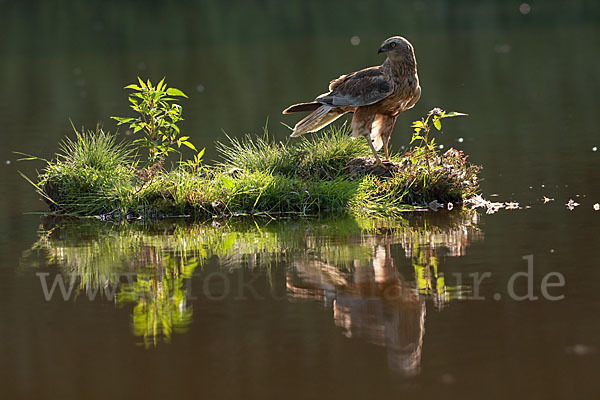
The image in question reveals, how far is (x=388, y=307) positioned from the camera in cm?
641

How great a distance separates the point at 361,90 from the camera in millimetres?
9984

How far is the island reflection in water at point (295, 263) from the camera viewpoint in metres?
6.18

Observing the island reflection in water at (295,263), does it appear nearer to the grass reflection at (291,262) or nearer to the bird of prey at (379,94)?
the grass reflection at (291,262)

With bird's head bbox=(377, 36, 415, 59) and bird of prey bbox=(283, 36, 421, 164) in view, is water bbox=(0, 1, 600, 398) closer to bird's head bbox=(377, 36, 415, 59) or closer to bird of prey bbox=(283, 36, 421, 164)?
bird of prey bbox=(283, 36, 421, 164)

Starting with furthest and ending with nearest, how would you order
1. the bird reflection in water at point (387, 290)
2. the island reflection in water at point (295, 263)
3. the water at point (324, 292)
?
1. the island reflection in water at point (295, 263)
2. the bird reflection in water at point (387, 290)
3. the water at point (324, 292)

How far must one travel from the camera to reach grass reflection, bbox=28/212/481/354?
6.21m

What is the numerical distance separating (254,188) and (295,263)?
2.12m

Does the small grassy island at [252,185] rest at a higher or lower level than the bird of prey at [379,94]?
lower


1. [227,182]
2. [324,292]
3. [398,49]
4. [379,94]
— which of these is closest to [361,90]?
[379,94]

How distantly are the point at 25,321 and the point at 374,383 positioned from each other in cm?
245

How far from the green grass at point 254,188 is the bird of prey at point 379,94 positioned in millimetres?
434

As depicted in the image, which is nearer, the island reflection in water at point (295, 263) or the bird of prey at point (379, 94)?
the island reflection in water at point (295, 263)

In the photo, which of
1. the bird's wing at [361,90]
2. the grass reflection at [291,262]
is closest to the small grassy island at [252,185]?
the grass reflection at [291,262]

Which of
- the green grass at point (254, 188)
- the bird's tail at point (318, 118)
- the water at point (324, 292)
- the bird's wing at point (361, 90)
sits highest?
the bird's wing at point (361, 90)
